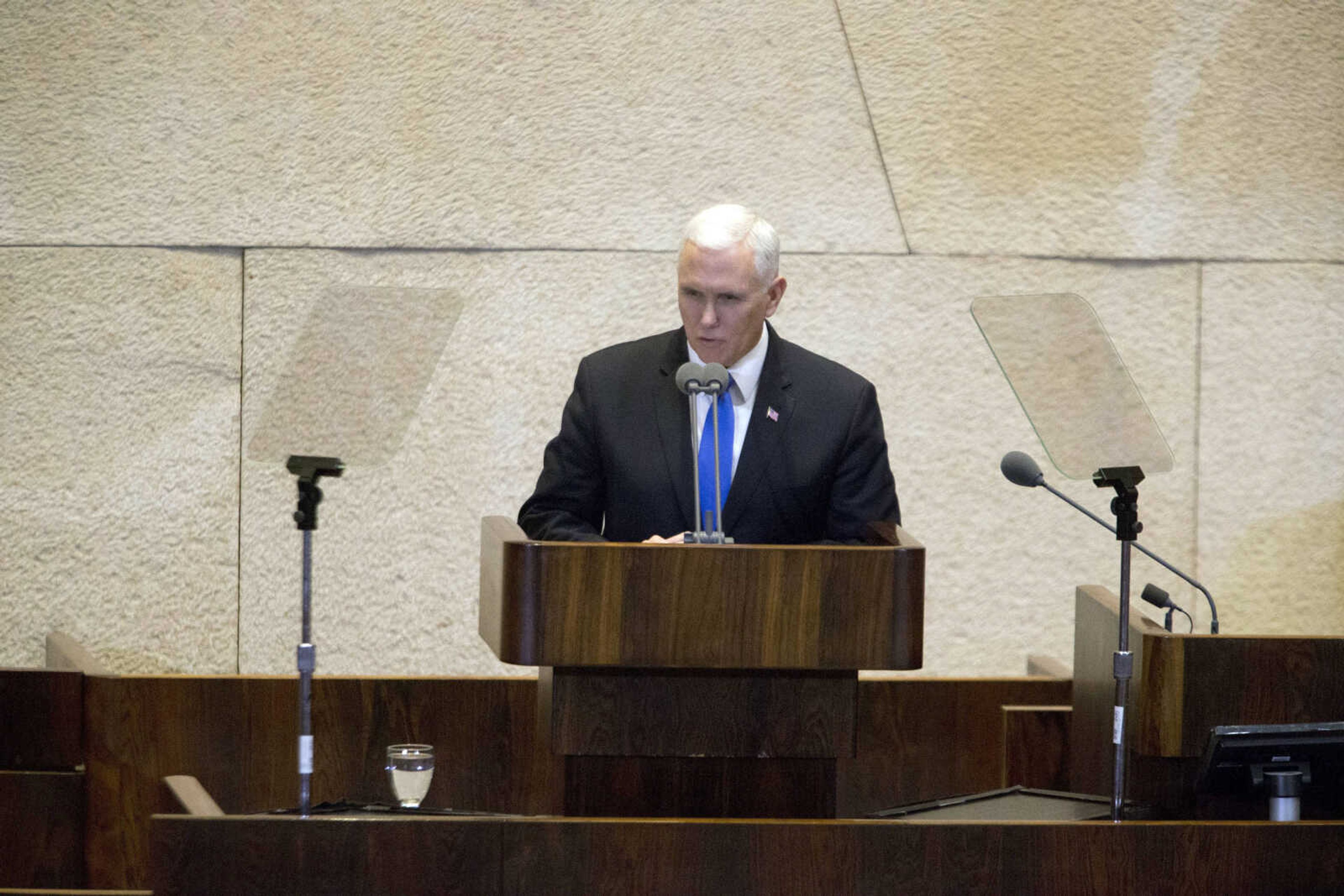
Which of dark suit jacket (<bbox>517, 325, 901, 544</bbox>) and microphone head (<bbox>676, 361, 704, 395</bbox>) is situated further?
dark suit jacket (<bbox>517, 325, 901, 544</bbox>)

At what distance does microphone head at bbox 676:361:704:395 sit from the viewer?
2.57 metres

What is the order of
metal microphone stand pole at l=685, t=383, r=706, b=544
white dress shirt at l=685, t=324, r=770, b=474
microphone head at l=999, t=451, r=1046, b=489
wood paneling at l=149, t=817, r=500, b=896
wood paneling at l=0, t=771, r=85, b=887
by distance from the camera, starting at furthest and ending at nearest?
1. wood paneling at l=0, t=771, r=85, b=887
2. white dress shirt at l=685, t=324, r=770, b=474
3. microphone head at l=999, t=451, r=1046, b=489
4. metal microphone stand pole at l=685, t=383, r=706, b=544
5. wood paneling at l=149, t=817, r=500, b=896

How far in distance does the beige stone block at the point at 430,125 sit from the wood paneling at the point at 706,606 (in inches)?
93.2

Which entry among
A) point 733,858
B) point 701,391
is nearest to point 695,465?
point 701,391

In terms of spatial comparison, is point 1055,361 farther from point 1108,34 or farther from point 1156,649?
point 1108,34

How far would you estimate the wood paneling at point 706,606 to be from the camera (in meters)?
2.46

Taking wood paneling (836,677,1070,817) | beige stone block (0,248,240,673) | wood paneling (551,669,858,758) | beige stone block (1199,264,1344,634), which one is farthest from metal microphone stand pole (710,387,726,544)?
beige stone block (1199,264,1344,634)

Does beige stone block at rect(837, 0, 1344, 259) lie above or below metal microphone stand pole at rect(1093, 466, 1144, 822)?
above

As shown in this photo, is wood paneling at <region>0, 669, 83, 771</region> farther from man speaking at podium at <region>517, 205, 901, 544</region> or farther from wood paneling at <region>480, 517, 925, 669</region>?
wood paneling at <region>480, 517, 925, 669</region>

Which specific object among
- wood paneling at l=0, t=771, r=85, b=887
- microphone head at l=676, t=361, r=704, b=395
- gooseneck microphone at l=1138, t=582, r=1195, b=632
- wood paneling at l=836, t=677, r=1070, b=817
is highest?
microphone head at l=676, t=361, r=704, b=395

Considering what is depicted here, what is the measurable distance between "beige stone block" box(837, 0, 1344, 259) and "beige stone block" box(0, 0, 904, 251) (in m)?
0.16

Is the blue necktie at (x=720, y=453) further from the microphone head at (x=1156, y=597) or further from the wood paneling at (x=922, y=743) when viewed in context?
the microphone head at (x=1156, y=597)

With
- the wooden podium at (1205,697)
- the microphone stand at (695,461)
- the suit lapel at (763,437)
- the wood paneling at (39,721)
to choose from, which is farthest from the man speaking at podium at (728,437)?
the wood paneling at (39,721)

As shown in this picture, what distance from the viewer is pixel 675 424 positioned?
119 inches
